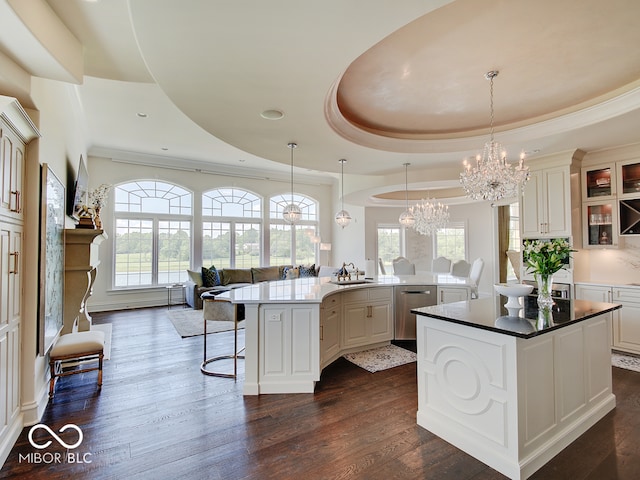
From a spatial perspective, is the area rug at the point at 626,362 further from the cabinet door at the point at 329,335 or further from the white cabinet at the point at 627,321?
the cabinet door at the point at 329,335

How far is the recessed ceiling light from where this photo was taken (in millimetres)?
3139

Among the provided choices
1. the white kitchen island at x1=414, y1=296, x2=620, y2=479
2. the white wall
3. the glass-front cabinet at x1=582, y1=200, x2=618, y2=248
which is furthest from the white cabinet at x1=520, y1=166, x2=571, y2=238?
the white wall

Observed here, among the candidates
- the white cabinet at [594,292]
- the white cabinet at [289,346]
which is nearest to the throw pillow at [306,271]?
the white cabinet at [289,346]

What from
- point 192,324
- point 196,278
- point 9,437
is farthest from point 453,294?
point 196,278

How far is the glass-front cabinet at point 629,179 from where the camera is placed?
13.6 feet

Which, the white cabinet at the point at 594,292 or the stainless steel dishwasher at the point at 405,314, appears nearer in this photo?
the white cabinet at the point at 594,292

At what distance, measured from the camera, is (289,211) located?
5387mm

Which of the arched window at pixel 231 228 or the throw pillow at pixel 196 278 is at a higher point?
the arched window at pixel 231 228

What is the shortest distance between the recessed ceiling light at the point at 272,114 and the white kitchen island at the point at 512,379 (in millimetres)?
2295

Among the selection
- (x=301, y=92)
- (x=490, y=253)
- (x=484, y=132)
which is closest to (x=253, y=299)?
(x=301, y=92)

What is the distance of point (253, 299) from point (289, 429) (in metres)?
1.15

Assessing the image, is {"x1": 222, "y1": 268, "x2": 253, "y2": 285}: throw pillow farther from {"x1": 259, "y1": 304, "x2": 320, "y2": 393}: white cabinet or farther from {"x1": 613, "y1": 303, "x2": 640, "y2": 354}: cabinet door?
{"x1": 613, "y1": 303, "x2": 640, "y2": 354}: cabinet door

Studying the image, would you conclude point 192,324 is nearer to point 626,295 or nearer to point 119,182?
point 119,182

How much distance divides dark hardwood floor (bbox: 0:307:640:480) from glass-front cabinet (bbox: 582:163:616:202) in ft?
7.60
